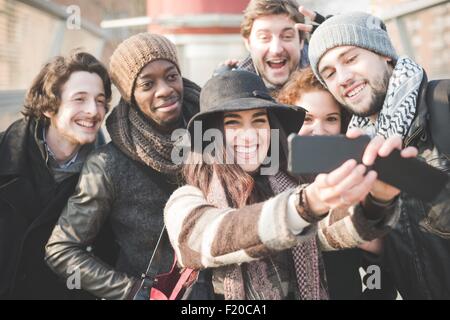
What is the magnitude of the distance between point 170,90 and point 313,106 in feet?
1.68

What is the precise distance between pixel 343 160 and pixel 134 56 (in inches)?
44.7

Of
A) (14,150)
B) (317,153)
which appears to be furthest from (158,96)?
(317,153)

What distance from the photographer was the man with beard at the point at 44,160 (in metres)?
1.94

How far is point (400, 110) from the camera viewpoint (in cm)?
182

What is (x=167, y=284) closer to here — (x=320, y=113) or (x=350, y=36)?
(x=320, y=113)

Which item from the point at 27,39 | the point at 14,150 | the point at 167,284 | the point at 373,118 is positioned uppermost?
A: the point at 27,39

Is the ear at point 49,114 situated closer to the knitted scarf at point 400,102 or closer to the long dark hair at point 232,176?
the long dark hair at point 232,176

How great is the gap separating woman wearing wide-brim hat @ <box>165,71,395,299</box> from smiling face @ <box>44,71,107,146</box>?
0.59 m

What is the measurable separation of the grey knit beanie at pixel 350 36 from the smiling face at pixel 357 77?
2 cm

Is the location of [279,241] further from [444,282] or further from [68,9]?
[68,9]

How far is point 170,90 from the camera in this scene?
2.08m

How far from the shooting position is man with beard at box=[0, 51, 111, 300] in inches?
76.5

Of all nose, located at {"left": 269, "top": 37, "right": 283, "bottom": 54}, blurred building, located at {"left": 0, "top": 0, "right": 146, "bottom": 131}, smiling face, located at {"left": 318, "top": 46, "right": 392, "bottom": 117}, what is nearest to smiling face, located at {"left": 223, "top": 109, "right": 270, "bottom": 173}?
smiling face, located at {"left": 318, "top": 46, "right": 392, "bottom": 117}
